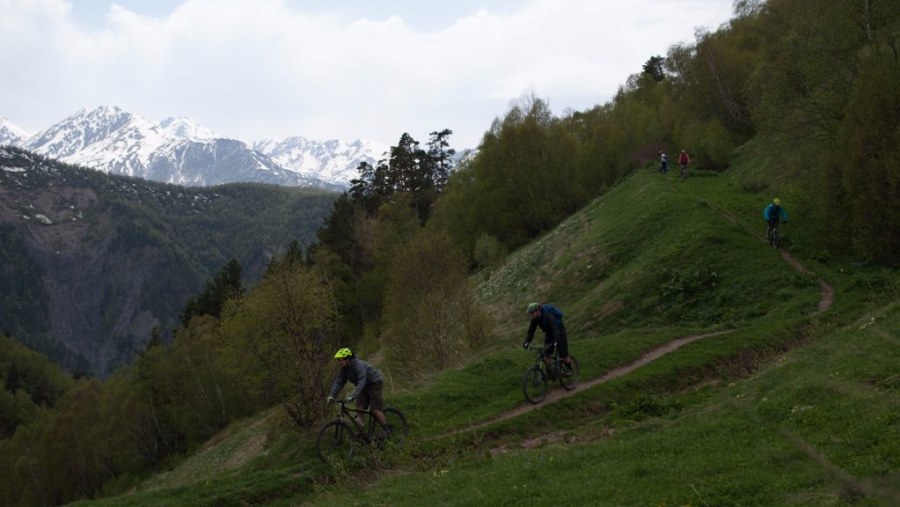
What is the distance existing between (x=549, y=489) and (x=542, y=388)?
8.89m

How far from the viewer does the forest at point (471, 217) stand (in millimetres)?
29375

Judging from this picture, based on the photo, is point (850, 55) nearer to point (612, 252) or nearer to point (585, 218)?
point (612, 252)

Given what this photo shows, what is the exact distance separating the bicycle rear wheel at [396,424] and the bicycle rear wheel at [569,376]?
5696 mm

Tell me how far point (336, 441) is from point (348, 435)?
0.37 m

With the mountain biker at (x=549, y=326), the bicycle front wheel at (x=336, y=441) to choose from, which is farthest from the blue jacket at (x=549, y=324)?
the bicycle front wheel at (x=336, y=441)

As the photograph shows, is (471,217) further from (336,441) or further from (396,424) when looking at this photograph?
(336,441)

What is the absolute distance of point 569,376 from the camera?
2145 cm

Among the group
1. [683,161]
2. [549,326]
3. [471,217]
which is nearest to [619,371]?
[549,326]

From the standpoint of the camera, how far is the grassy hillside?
10234 mm

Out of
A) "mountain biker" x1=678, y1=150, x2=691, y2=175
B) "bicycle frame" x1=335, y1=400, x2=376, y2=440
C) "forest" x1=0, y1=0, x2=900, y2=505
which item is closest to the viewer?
"bicycle frame" x1=335, y1=400, x2=376, y2=440

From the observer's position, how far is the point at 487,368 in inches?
960

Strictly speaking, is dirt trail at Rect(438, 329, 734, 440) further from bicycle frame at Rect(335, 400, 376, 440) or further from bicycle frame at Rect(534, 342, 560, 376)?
bicycle frame at Rect(335, 400, 376, 440)

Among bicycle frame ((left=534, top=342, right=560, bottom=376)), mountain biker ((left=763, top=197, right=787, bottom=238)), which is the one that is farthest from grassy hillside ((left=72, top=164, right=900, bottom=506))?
mountain biker ((left=763, top=197, right=787, bottom=238))

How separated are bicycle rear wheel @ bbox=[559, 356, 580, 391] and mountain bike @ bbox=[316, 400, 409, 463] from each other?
6104mm
